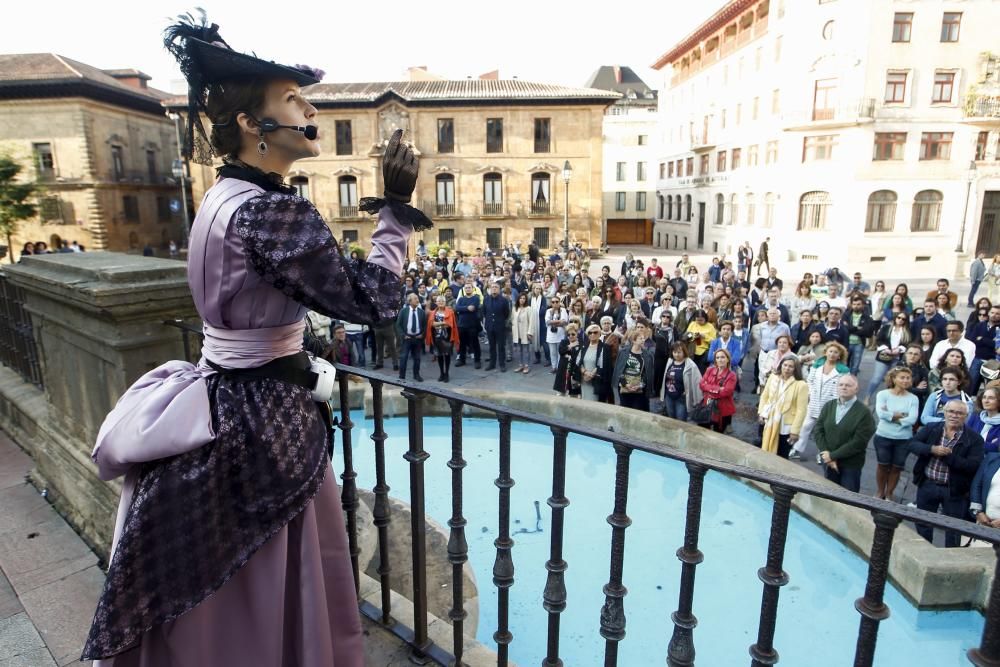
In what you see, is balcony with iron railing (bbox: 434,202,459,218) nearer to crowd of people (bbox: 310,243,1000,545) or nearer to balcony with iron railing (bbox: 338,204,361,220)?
balcony with iron railing (bbox: 338,204,361,220)

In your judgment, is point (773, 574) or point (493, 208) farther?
point (493, 208)

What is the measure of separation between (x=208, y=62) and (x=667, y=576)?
5878mm

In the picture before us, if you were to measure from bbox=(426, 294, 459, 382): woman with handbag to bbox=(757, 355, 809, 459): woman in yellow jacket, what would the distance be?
5.66 m

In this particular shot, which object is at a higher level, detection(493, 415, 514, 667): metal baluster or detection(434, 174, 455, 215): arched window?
detection(434, 174, 455, 215): arched window

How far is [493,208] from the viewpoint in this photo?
114 ft

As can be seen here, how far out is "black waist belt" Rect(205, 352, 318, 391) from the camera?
174 centimetres

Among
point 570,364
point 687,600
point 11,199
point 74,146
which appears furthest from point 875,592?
point 74,146

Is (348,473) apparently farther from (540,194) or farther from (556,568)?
(540,194)

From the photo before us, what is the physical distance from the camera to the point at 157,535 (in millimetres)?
1632

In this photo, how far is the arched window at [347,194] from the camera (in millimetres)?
34156

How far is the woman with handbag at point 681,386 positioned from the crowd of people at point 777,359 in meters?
0.02

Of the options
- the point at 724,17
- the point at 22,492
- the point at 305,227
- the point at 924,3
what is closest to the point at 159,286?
the point at 305,227

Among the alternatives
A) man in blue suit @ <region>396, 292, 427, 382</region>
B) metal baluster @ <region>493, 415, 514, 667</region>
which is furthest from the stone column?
man in blue suit @ <region>396, 292, 427, 382</region>

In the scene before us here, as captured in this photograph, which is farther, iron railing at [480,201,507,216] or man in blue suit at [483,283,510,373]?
iron railing at [480,201,507,216]
